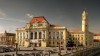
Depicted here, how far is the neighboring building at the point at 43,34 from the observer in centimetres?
8588

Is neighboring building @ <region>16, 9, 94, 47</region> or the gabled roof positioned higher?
the gabled roof

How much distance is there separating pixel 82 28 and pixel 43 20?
71.2 feet

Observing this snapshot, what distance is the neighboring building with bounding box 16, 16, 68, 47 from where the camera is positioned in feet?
282

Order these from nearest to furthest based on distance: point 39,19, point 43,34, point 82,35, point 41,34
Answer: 1. point 43,34
2. point 41,34
3. point 39,19
4. point 82,35

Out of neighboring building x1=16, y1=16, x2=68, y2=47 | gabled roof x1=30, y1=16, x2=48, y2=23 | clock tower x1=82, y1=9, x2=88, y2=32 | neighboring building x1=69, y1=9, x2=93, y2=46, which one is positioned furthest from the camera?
clock tower x1=82, y1=9, x2=88, y2=32

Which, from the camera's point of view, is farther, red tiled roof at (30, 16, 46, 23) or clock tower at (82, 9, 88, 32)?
clock tower at (82, 9, 88, 32)

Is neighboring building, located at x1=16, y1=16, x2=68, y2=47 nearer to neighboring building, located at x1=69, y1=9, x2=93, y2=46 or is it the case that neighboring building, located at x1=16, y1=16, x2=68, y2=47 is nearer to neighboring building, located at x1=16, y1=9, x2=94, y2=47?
neighboring building, located at x1=16, y1=9, x2=94, y2=47

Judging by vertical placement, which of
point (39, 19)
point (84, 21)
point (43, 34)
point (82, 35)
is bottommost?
point (82, 35)

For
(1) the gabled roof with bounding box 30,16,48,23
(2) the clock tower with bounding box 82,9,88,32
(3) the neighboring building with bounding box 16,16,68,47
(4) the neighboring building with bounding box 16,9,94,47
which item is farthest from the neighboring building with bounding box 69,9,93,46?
(1) the gabled roof with bounding box 30,16,48,23

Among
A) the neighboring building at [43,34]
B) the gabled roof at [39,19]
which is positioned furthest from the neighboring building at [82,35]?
the gabled roof at [39,19]

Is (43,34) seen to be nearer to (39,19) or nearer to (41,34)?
(41,34)

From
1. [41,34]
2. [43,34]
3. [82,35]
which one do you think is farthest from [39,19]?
[82,35]

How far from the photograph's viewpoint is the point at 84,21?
101 metres

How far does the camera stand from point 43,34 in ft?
283
